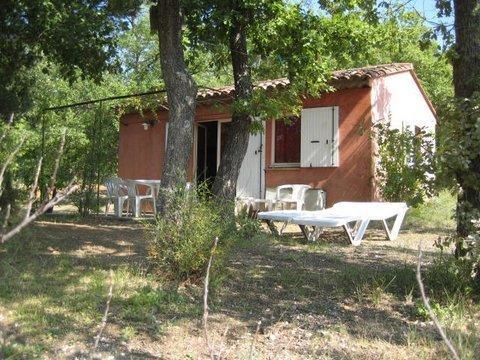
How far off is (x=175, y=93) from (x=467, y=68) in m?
2.74

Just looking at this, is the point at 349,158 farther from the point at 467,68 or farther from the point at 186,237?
the point at 186,237

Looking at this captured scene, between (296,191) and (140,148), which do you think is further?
(140,148)

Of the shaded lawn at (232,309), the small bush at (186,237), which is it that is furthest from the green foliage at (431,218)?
the small bush at (186,237)

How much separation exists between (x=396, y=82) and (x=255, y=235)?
6.26m

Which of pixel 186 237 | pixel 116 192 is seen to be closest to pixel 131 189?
pixel 116 192

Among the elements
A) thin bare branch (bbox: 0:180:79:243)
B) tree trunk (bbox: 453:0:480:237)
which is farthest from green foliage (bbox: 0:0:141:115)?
thin bare branch (bbox: 0:180:79:243)

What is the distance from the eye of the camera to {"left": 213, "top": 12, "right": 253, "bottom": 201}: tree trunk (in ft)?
25.1

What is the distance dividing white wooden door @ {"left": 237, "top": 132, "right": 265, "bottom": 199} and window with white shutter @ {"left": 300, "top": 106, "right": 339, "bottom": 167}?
1001mm

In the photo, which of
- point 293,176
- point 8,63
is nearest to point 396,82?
point 293,176

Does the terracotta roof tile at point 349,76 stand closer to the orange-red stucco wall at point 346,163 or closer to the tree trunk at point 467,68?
the orange-red stucco wall at point 346,163

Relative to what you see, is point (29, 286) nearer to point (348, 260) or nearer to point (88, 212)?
point (348, 260)

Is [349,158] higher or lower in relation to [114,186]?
higher

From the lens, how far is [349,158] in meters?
10.8

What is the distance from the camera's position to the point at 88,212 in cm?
1073
